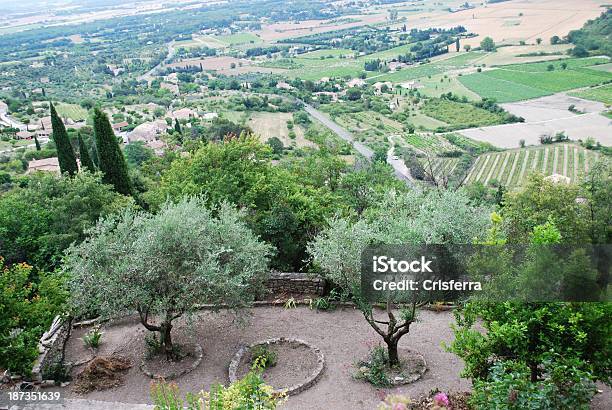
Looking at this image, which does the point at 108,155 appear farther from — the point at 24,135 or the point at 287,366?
the point at 24,135

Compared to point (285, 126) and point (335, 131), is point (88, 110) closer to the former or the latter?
point (285, 126)

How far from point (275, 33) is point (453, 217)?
18008cm

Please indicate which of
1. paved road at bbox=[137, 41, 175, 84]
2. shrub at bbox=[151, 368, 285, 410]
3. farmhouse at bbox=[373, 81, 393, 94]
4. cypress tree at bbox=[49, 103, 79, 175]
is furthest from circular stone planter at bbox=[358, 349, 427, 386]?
paved road at bbox=[137, 41, 175, 84]

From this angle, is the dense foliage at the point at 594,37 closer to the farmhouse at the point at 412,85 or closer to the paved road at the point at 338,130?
the farmhouse at the point at 412,85

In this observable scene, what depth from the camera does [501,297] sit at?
1023cm

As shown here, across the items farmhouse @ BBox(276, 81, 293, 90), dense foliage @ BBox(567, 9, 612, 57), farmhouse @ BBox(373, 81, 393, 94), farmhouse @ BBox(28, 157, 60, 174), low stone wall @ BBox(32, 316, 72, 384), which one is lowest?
farmhouse @ BBox(373, 81, 393, 94)

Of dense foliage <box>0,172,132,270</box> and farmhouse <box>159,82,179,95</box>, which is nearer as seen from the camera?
dense foliage <box>0,172,132,270</box>

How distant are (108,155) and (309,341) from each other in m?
18.4

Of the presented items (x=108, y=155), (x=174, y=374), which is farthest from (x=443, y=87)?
(x=174, y=374)

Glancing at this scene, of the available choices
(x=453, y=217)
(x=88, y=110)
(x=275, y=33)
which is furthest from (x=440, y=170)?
(x=275, y=33)

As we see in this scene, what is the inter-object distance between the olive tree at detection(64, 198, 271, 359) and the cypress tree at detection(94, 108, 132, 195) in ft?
52.2

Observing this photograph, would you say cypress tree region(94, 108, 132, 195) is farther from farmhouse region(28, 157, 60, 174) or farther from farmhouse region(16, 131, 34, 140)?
farmhouse region(16, 131, 34, 140)

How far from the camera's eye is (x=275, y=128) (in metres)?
76.4

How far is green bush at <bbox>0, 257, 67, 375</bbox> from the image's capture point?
39.0ft
